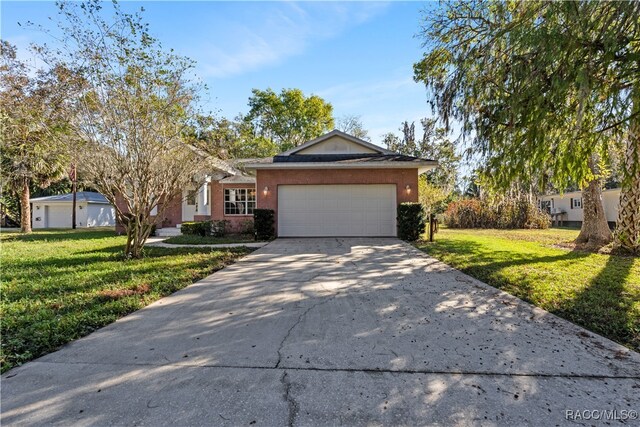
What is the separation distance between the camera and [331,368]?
2.92 m

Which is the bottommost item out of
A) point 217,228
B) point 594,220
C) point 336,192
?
point 217,228

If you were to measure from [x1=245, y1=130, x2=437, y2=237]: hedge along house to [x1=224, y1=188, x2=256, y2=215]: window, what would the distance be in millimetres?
3037

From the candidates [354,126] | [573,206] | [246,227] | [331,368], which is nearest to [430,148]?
[354,126]

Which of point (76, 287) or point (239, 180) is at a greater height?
point (239, 180)

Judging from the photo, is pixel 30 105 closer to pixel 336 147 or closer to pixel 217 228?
pixel 217 228

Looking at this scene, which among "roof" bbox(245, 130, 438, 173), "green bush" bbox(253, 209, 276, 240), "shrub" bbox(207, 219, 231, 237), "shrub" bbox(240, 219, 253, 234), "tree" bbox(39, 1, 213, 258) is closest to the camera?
"tree" bbox(39, 1, 213, 258)

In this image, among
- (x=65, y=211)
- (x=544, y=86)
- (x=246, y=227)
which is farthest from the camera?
(x=65, y=211)

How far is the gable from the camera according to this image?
14.6m

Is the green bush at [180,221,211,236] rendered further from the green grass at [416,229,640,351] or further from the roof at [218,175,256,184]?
the green grass at [416,229,640,351]

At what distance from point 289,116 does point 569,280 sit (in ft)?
93.3

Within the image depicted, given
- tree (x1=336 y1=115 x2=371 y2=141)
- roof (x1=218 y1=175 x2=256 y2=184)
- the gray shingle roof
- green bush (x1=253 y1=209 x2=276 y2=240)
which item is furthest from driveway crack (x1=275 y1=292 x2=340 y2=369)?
tree (x1=336 y1=115 x2=371 y2=141)

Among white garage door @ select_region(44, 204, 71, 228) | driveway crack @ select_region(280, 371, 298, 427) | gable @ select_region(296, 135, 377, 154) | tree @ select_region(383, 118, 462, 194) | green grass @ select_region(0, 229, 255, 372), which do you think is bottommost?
driveway crack @ select_region(280, 371, 298, 427)

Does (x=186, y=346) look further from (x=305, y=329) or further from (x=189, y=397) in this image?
(x=305, y=329)

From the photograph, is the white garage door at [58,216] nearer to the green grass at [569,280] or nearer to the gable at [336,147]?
the gable at [336,147]
